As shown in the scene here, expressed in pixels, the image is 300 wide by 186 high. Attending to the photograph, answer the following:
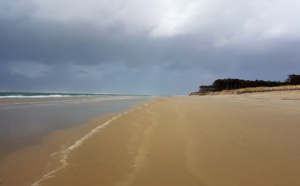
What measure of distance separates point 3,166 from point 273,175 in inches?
178

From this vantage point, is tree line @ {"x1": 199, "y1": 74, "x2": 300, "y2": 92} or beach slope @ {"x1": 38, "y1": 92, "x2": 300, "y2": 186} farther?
tree line @ {"x1": 199, "y1": 74, "x2": 300, "y2": 92}

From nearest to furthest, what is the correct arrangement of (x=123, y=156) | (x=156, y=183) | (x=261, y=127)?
(x=156, y=183)
(x=123, y=156)
(x=261, y=127)

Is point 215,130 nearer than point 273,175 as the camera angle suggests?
No

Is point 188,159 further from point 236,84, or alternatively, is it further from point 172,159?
point 236,84

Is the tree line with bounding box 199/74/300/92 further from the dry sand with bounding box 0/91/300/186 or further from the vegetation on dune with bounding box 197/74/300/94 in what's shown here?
the dry sand with bounding box 0/91/300/186

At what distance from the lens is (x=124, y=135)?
8602 mm

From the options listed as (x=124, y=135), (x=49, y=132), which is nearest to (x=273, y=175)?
(x=124, y=135)

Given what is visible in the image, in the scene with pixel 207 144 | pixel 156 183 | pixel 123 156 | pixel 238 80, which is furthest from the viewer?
pixel 238 80

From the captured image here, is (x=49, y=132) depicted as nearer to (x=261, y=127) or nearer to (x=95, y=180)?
(x=95, y=180)

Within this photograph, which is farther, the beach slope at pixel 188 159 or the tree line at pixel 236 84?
the tree line at pixel 236 84

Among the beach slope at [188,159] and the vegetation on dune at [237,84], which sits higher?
the vegetation on dune at [237,84]

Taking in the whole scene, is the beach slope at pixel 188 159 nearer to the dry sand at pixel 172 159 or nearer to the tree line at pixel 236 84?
the dry sand at pixel 172 159

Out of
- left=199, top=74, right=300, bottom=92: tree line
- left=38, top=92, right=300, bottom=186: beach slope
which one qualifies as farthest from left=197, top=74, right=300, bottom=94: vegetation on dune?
left=38, top=92, right=300, bottom=186: beach slope

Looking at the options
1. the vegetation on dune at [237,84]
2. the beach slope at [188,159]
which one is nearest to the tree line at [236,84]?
the vegetation on dune at [237,84]
